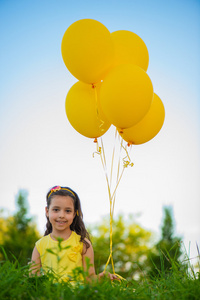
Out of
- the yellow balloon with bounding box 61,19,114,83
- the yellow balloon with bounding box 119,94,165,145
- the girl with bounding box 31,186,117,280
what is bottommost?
the girl with bounding box 31,186,117,280

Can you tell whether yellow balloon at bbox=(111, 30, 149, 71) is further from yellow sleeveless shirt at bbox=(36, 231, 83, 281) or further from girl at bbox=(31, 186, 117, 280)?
yellow sleeveless shirt at bbox=(36, 231, 83, 281)

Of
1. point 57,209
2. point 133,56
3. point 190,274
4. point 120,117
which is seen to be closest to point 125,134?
point 120,117

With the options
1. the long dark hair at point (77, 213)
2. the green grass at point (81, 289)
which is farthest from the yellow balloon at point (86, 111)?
the green grass at point (81, 289)

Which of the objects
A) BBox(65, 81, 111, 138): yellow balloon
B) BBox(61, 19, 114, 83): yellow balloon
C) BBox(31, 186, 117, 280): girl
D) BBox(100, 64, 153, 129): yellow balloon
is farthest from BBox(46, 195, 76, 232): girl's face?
BBox(61, 19, 114, 83): yellow balloon

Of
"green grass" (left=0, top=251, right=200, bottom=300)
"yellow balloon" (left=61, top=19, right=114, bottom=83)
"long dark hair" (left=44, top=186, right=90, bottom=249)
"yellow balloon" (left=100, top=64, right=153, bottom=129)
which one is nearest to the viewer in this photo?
"green grass" (left=0, top=251, right=200, bottom=300)

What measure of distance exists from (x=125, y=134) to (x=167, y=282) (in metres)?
1.57

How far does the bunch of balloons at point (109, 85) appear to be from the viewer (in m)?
2.84

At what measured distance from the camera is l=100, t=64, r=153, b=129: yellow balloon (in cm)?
282

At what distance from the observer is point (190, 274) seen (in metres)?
2.12

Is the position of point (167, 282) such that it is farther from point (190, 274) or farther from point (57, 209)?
point (57, 209)

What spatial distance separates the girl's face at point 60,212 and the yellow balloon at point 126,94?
86cm

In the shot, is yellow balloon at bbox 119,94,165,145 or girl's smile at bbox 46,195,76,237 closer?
girl's smile at bbox 46,195,76,237

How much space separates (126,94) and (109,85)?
0.57ft

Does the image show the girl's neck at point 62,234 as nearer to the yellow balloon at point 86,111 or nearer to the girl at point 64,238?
the girl at point 64,238
